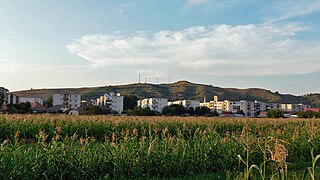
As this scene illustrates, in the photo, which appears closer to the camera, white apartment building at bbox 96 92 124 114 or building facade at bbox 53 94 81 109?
white apartment building at bbox 96 92 124 114

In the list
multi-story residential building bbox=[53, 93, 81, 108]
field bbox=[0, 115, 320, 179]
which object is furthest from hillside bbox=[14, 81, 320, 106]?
field bbox=[0, 115, 320, 179]

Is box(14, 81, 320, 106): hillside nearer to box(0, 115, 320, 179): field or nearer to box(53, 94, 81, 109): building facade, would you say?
box(53, 94, 81, 109): building facade

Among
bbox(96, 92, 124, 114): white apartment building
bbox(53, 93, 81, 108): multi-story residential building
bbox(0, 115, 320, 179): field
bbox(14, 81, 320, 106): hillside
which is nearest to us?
bbox(0, 115, 320, 179): field

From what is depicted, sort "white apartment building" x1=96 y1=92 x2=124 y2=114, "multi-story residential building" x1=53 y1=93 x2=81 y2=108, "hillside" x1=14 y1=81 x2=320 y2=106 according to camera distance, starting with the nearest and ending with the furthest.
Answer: "white apartment building" x1=96 y1=92 x2=124 y2=114, "multi-story residential building" x1=53 y1=93 x2=81 y2=108, "hillside" x1=14 y1=81 x2=320 y2=106

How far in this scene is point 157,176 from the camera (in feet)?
25.6

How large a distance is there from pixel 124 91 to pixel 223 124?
149 m

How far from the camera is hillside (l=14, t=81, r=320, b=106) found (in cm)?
16893

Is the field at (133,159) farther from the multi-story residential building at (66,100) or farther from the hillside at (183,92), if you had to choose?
the hillside at (183,92)

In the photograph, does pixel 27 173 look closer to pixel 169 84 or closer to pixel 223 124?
pixel 223 124

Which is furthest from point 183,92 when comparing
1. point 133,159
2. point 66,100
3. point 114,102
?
point 133,159

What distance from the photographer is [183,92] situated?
179m

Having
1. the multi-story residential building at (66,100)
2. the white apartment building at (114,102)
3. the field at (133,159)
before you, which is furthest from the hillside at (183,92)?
the field at (133,159)

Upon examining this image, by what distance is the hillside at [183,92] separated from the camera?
168925mm

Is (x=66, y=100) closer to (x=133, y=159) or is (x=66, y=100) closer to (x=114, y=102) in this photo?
(x=114, y=102)
